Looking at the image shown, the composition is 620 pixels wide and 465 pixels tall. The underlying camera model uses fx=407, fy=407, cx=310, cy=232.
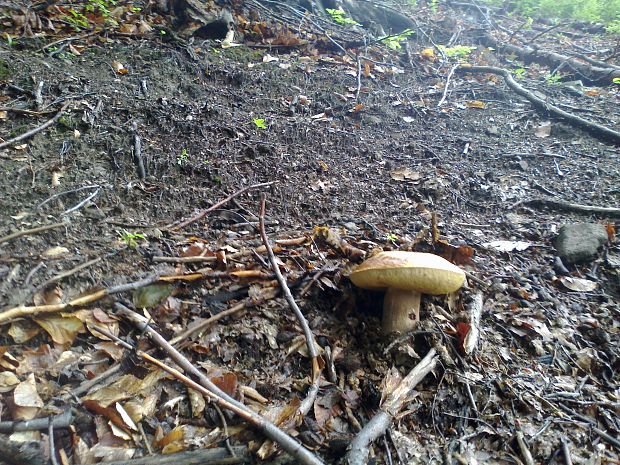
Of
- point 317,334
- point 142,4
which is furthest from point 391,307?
point 142,4

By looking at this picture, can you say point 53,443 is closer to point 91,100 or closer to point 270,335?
point 270,335

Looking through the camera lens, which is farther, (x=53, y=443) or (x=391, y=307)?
(x=391, y=307)

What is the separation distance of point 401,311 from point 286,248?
0.97 metres

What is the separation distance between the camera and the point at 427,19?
9.64 m

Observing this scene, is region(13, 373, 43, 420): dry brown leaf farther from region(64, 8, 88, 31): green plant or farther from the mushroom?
region(64, 8, 88, 31): green plant

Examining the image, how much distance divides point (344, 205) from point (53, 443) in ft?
9.65

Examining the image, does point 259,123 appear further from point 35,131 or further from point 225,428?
point 225,428

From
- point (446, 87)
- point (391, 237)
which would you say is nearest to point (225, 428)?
point (391, 237)

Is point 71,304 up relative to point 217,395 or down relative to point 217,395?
up

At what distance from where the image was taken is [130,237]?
266 centimetres

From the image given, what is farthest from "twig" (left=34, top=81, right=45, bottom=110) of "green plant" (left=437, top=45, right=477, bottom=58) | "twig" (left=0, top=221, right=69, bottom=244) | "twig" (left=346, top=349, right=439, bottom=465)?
"green plant" (left=437, top=45, right=477, bottom=58)

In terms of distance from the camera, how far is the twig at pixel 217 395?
1654 millimetres

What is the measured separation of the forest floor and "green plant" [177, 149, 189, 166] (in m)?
0.03

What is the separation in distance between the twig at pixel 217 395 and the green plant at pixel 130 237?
0.60m
